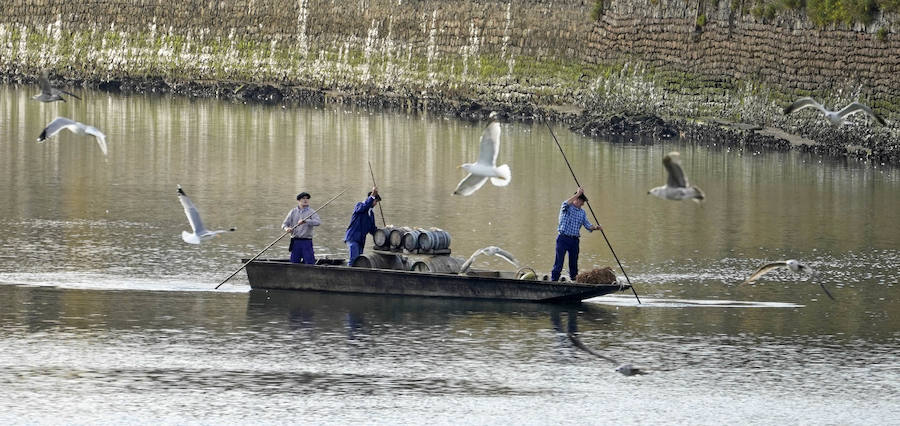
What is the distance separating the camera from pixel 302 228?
31.6m

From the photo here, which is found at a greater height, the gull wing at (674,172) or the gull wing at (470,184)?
the gull wing at (674,172)

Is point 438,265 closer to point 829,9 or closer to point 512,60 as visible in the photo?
point 829,9

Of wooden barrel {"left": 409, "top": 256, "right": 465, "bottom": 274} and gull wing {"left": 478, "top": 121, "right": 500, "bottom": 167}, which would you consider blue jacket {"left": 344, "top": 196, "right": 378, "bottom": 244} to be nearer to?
wooden barrel {"left": 409, "top": 256, "right": 465, "bottom": 274}

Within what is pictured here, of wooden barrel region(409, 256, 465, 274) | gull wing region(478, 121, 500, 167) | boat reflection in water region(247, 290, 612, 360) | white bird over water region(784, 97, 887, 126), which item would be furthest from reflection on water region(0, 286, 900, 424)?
white bird over water region(784, 97, 887, 126)

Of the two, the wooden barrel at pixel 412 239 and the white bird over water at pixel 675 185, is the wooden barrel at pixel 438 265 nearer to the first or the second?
the wooden barrel at pixel 412 239

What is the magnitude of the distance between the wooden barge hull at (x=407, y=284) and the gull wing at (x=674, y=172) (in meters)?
7.05

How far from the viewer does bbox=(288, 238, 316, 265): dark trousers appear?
31859 millimetres

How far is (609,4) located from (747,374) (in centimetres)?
5776

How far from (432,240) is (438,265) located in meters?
0.44

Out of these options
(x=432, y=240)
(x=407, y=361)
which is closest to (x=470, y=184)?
(x=407, y=361)

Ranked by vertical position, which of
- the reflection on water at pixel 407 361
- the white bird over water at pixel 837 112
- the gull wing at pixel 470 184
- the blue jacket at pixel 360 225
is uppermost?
the white bird over water at pixel 837 112

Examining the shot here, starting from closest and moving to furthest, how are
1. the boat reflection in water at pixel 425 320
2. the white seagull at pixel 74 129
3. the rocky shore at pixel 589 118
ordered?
the white seagull at pixel 74 129 → the boat reflection in water at pixel 425 320 → the rocky shore at pixel 589 118

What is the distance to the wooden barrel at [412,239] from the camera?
31.5 m

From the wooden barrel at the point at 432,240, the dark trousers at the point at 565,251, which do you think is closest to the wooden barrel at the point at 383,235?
the wooden barrel at the point at 432,240
